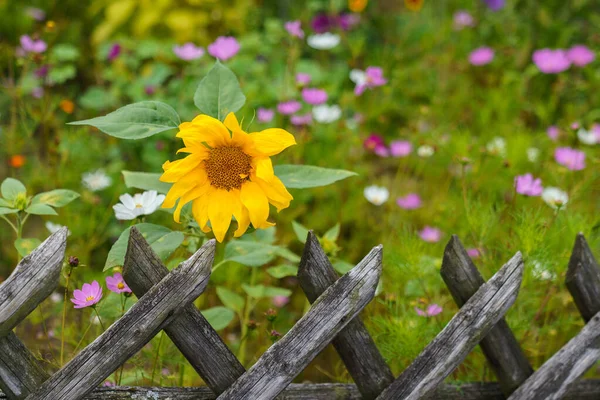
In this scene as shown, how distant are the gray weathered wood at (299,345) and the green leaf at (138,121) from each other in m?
0.42

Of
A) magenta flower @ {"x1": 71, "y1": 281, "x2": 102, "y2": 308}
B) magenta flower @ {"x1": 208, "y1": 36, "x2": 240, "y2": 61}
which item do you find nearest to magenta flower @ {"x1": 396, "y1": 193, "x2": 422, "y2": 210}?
magenta flower @ {"x1": 208, "y1": 36, "x2": 240, "y2": 61}

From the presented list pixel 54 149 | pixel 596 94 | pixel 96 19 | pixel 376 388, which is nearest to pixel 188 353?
pixel 376 388

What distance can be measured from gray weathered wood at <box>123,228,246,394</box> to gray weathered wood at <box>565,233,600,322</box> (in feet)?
2.40

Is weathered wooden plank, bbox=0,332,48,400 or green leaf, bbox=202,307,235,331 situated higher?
weathered wooden plank, bbox=0,332,48,400

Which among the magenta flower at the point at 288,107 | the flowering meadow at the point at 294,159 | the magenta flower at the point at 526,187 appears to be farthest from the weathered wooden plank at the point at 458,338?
the magenta flower at the point at 288,107

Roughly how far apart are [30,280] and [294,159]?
3.92 ft

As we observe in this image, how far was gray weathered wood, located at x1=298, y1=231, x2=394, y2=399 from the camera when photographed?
47.3 inches

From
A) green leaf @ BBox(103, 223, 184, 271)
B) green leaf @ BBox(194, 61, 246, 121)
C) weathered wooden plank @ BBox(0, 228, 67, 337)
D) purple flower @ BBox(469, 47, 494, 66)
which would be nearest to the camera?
weathered wooden plank @ BBox(0, 228, 67, 337)

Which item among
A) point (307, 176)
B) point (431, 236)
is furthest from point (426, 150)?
point (307, 176)

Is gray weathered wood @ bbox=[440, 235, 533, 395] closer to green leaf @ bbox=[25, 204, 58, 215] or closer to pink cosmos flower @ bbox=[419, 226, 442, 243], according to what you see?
pink cosmos flower @ bbox=[419, 226, 442, 243]

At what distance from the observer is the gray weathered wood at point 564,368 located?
55.8 inches

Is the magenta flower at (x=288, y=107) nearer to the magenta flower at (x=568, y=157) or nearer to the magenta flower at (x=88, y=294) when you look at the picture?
the magenta flower at (x=568, y=157)

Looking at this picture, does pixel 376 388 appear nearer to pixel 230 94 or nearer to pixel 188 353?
pixel 188 353

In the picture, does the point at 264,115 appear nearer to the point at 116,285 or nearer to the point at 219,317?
the point at 219,317
